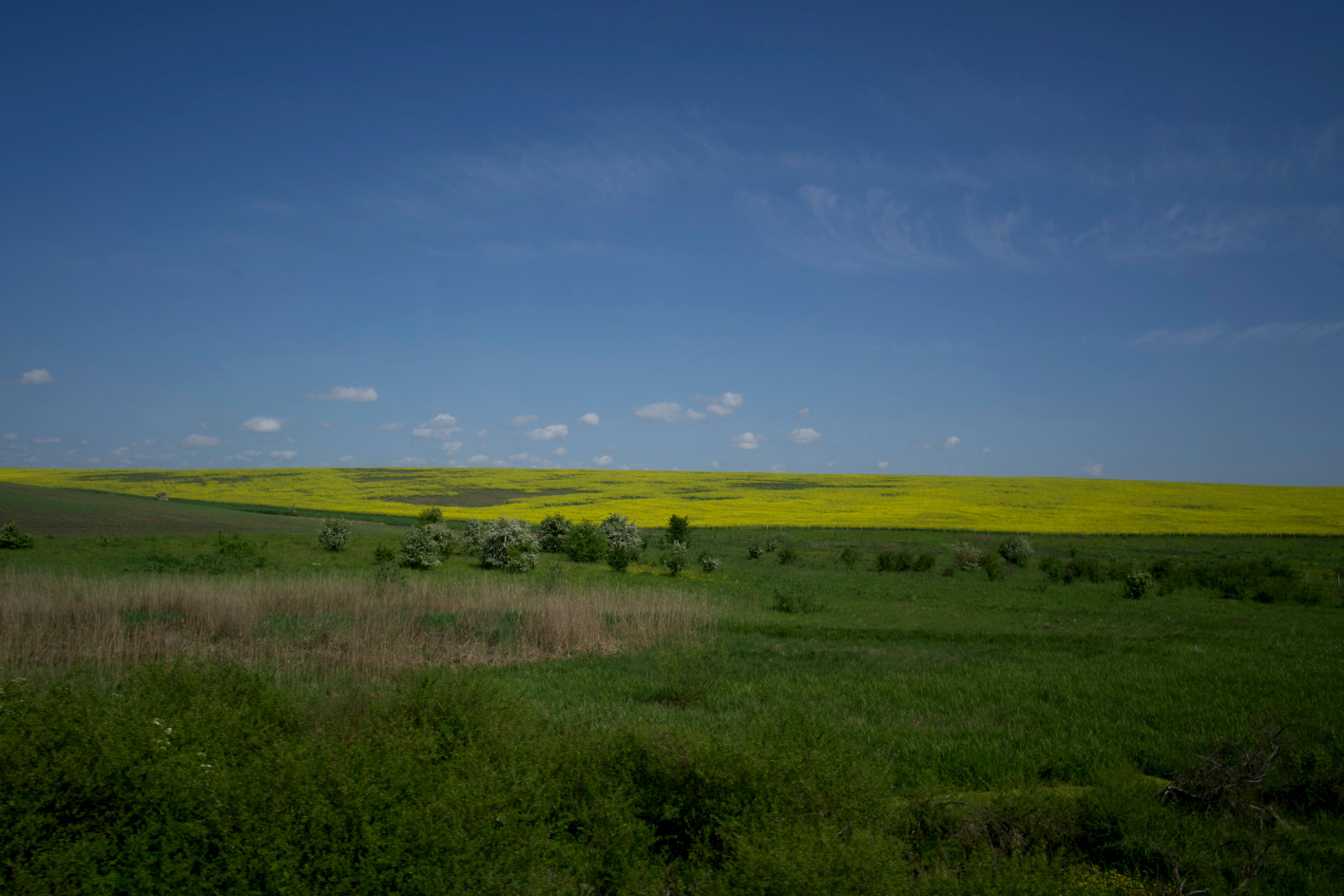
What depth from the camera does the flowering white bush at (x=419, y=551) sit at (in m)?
26.7

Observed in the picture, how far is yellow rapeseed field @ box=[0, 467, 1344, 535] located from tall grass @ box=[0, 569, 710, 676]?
39.5m

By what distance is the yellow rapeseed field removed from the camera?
55000mm

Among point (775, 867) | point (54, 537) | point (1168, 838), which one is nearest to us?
point (775, 867)

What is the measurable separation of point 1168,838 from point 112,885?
7.38 metres

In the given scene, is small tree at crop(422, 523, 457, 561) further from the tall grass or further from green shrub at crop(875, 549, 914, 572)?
green shrub at crop(875, 549, 914, 572)

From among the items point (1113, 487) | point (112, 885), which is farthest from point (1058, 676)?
point (1113, 487)

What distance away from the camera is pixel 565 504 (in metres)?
69.3

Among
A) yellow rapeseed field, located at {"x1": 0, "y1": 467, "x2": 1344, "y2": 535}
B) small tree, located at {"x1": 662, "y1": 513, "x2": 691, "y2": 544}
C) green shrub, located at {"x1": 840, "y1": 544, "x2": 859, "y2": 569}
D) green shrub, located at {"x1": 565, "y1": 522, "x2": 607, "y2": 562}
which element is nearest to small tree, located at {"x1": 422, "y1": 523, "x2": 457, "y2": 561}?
green shrub, located at {"x1": 565, "y1": 522, "x2": 607, "y2": 562}

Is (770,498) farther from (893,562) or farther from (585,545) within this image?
(585,545)

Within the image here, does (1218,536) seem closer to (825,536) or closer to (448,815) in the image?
(825,536)

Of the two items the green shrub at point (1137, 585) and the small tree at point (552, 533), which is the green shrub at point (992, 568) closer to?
the green shrub at point (1137, 585)

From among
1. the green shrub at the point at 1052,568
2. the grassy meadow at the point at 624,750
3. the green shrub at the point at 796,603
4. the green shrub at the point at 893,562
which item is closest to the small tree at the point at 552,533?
the green shrub at the point at 893,562

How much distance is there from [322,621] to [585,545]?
19.1 metres

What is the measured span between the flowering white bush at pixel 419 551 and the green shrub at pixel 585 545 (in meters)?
6.77
